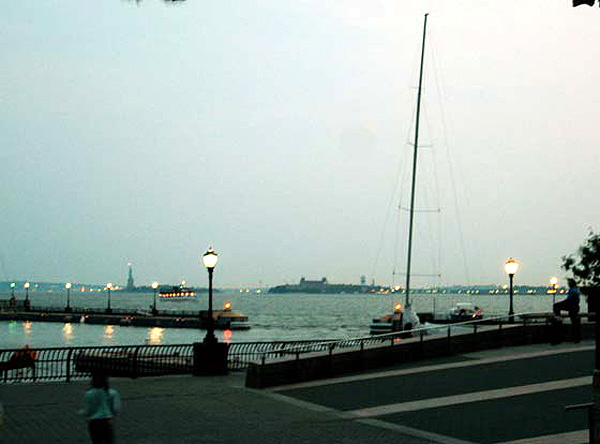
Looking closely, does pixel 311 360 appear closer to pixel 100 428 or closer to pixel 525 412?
pixel 525 412

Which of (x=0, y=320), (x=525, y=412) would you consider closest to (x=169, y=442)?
(x=525, y=412)

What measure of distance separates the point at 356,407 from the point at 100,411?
7882 mm

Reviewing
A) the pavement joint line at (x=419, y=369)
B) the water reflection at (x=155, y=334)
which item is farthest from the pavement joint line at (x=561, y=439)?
the water reflection at (x=155, y=334)

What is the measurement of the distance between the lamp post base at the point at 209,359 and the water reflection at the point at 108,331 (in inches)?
3211

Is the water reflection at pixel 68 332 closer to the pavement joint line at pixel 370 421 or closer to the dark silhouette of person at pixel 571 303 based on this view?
the dark silhouette of person at pixel 571 303

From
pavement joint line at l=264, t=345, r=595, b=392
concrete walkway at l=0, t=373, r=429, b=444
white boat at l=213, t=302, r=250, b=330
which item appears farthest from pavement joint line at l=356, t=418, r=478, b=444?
white boat at l=213, t=302, r=250, b=330

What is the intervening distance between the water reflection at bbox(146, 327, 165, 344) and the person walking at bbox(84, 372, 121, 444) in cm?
8434

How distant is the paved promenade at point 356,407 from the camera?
587 inches

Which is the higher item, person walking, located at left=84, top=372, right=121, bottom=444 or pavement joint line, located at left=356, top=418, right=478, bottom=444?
person walking, located at left=84, top=372, right=121, bottom=444

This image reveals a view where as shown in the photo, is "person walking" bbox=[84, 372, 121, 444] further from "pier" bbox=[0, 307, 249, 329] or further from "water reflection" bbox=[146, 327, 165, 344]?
"pier" bbox=[0, 307, 249, 329]

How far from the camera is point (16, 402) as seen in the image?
18719 mm

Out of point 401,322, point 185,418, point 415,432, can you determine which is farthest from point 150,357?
point 401,322

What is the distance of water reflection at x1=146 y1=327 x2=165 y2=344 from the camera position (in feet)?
317

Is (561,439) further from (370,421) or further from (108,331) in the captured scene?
(108,331)
